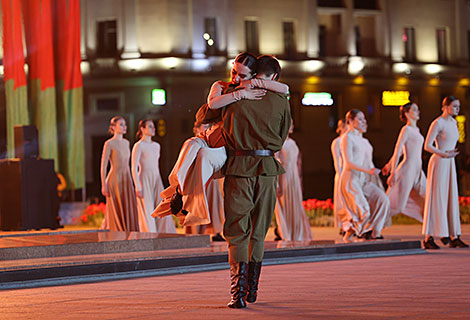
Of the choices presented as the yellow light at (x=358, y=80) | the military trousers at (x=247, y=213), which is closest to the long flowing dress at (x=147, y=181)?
the military trousers at (x=247, y=213)

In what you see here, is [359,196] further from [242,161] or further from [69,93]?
[69,93]

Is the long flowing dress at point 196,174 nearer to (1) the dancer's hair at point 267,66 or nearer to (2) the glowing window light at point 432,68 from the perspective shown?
(1) the dancer's hair at point 267,66

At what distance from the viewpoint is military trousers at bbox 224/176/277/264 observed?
Result: 7.30 metres

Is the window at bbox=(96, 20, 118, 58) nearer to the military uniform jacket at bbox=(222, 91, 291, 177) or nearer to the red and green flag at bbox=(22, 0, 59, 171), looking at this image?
the red and green flag at bbox=(22, 0, 59, 171)

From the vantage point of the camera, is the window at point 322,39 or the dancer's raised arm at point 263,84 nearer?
the dancer's raised arm at point 263,84

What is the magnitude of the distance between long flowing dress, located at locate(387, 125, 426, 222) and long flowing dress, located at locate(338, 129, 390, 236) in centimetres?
30

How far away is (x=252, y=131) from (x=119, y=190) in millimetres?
8276

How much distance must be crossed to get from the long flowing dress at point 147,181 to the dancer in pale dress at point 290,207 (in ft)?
6.39

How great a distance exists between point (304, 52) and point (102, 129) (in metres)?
9.44

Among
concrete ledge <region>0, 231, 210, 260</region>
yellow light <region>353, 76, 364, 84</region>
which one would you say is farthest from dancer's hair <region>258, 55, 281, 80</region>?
yellow light <region>353, 76, 364, 84</region>

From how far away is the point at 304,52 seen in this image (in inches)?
1694

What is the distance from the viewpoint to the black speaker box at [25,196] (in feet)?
57.2

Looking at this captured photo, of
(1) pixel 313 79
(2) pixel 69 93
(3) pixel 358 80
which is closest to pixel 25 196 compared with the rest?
(2) pixel 69 93

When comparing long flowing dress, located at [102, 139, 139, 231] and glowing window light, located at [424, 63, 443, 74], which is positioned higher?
glowing window light, located at [424, 63, 443, 74]
